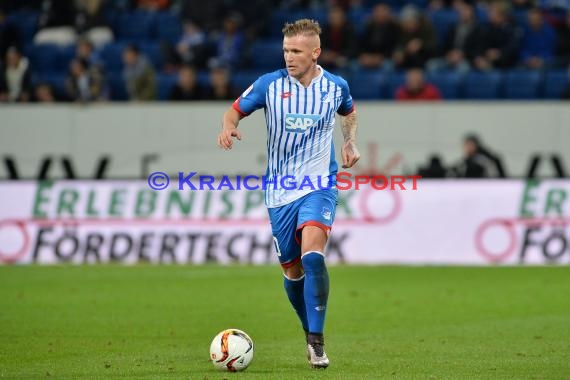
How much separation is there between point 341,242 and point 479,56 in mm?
5173

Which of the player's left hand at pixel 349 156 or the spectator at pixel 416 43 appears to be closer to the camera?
the player's left hand at pixel 349 156

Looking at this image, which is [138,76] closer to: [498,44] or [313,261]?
[498,44]

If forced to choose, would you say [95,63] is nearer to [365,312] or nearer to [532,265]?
[532,265]

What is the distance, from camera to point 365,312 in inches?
516

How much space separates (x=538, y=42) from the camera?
22703mm

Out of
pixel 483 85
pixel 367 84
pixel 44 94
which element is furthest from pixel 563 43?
pixel 44 94

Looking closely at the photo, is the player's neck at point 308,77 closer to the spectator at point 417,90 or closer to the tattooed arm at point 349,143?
the tattooed arm at point 349,143

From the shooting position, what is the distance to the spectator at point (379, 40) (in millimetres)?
22656

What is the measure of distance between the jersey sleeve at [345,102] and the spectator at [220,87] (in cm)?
1255

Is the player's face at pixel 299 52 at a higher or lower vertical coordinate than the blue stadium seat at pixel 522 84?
lower

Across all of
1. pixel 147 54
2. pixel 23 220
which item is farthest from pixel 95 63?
pixel 23 220

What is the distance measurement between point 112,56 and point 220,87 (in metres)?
3.19

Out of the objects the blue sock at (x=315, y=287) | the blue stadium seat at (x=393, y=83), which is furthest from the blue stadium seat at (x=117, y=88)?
the blue sock at (x=315, y=287)

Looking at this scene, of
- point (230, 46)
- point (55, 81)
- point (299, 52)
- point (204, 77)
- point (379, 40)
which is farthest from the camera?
point (55, 81)
